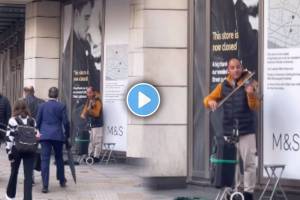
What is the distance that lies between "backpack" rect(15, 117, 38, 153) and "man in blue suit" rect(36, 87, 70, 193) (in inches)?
69.9

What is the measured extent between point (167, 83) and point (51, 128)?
94.1 inches

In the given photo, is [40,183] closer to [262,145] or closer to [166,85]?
[166,85]

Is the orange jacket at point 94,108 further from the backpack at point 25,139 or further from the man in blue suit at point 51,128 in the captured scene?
the backpack at point 25,139

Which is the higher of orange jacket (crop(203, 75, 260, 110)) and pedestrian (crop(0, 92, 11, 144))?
orange jacket (crop(203, 75, 260, 110))

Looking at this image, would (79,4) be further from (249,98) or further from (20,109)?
(249,98)

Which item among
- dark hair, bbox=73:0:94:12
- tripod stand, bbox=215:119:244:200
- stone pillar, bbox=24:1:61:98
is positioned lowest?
tripod stand, bbox=215:119:244:200

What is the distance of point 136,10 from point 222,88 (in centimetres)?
805

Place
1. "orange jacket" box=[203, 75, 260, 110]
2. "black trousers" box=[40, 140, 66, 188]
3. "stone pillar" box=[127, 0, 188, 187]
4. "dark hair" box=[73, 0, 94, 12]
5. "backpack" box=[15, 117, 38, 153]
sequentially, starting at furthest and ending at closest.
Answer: "dark hair" box=[73, 0, 94, 12] → "black trousers" box=[40, 140, 66, 188] → "stone pillar" box=[127, 0, 188, 187] → "backpack" box=[15, 117, 38, 153] → "orange jacket" box=[203, 75, 260, 110]

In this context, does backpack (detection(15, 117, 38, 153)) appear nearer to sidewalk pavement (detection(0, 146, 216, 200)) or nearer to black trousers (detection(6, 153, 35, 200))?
black trousers (detection(6, 153, 35, 200))

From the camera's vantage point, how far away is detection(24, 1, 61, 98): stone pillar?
23719 millimetres

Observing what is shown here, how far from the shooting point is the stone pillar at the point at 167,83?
13.1 metres
